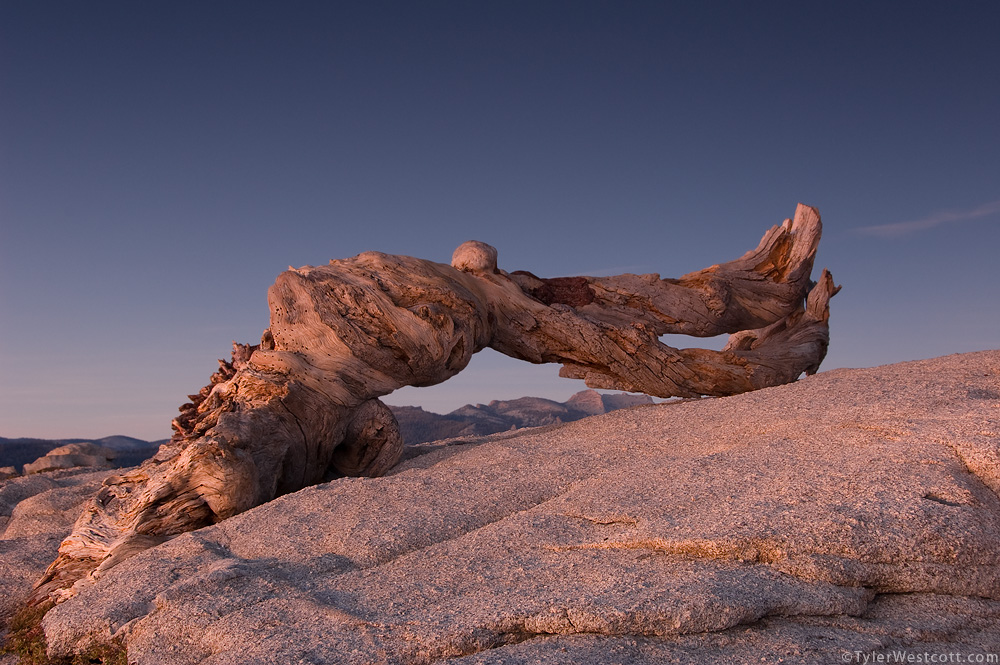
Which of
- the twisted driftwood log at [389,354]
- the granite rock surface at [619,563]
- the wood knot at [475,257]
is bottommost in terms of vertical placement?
the granite rock surface at [619,563]

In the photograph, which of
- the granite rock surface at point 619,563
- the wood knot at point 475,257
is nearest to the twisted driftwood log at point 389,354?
the wood knot at point 475,257

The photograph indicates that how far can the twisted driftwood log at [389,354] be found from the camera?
31.6ft

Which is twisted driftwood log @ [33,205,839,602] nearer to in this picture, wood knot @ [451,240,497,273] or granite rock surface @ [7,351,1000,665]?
wood knot @ [451,240,497,273]

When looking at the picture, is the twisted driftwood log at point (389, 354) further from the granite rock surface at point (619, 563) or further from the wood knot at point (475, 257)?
the granite rock surface at point (619, 563)

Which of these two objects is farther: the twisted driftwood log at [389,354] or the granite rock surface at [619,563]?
the twisted driftwood log at [389,354]

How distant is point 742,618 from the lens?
5145mm

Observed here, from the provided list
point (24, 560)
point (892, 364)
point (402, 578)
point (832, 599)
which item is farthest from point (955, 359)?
point (24, 560)

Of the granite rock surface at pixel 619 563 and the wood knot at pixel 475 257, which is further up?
the wood knot at pixel 475 257

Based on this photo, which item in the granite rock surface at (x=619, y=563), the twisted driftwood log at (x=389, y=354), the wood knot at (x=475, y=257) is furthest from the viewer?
the wood knot at (x=475, y=257)

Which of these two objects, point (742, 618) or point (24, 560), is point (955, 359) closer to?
point (742, 618)

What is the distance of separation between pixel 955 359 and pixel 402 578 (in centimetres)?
1079

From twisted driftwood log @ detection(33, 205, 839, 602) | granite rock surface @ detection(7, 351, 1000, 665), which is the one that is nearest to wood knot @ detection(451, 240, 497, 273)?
twisted driftwood log @ detection(33, 205, 839, 602)

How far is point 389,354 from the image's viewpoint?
1198 centimetres

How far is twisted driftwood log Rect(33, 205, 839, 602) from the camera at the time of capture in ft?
31.6
